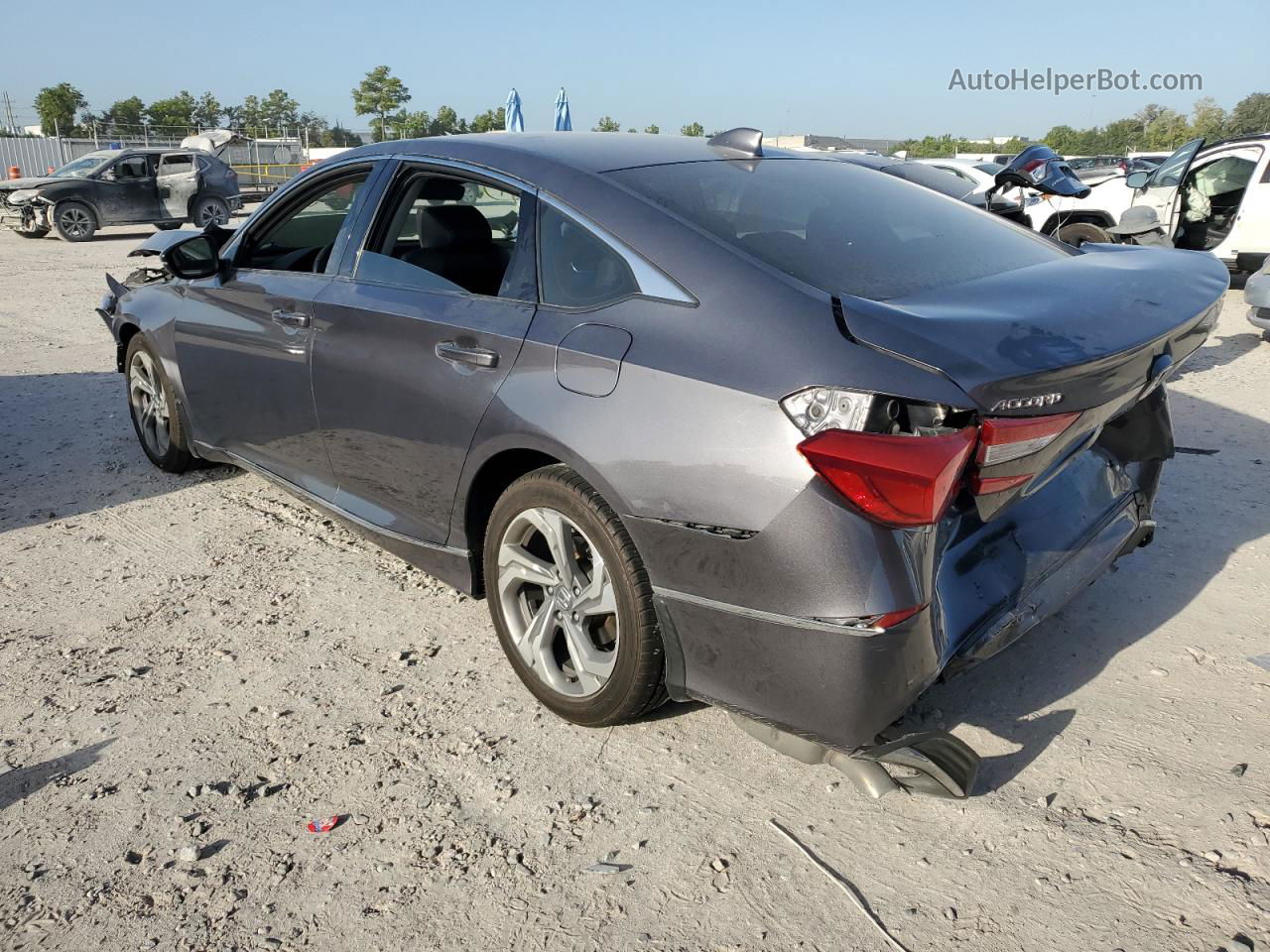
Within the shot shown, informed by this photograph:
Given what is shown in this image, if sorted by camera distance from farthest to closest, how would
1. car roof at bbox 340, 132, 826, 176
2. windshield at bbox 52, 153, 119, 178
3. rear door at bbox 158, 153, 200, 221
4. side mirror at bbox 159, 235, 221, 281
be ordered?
rear door at bbox 158, 153, 200, 221, windshield at bbox 52, 153, 119, 178, side mirror at bbox 159, 235, 221, 281, car roof at bbox 340, 132, 826, 176

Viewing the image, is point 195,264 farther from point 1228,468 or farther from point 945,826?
point 1228,468

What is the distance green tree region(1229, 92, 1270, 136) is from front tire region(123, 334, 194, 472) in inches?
2683

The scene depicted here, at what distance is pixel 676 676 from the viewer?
2541mm

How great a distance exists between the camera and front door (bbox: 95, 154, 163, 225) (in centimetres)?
1858

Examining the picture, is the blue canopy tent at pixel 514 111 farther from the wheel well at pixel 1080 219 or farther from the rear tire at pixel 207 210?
the wheel well at pixel 1080 219

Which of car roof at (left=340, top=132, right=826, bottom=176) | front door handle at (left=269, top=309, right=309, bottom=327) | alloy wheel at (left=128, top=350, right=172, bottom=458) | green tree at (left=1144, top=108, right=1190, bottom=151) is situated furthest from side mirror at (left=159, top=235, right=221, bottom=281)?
green tree at (left=1144, top=108, right=1190, bottom=151)

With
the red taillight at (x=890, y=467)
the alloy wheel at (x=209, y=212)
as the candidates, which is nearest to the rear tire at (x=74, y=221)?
the alloy wheel at (x=209, y=212)

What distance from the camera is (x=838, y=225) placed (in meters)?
2.89

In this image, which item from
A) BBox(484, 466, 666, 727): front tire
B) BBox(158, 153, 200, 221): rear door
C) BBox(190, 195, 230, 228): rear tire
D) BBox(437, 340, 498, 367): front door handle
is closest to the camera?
BBox(484, 466, 666, 727): front tire

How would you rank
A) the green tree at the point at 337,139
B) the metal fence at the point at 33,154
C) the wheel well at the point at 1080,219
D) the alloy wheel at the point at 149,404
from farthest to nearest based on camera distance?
the green tree at the point at 337,139 → the metal fence at the point at 33,154 → the wheel well at the point at 1080,219 → the alloy wheel at the point at 149,404

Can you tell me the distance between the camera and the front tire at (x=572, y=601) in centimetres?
259

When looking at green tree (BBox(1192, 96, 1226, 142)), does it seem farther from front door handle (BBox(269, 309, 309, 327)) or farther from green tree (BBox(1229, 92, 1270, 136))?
front door handle (BBox(269, 309, 309, 327))

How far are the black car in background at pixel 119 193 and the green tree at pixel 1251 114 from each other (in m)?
59.9

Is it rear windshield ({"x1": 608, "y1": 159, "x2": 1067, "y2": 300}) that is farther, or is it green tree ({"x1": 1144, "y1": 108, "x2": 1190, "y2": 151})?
green tree ({"x1": 1144, "y1": 108, "x2": 1190, "y2": 151})
